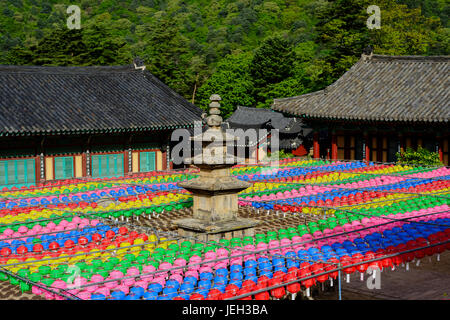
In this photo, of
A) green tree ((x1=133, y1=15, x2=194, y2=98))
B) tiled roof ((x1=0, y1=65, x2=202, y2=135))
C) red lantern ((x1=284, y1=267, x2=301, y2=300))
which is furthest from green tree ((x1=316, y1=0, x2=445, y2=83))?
red lantern ((x1=284, y1=267, x2=301, y2=300))

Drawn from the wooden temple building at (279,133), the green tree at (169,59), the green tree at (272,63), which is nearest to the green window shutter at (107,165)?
the wooden temple building at (279,133)

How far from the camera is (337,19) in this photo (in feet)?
156

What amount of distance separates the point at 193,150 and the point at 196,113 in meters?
4.73

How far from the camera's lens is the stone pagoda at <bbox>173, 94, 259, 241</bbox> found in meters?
16.6

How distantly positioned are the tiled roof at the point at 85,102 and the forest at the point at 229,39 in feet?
61.8

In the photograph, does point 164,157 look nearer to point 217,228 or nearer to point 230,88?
point 217,228

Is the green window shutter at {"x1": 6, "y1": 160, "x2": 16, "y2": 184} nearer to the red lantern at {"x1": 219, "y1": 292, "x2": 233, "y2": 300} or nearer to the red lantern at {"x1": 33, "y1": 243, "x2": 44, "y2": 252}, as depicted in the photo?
the red lantern at {"x1": 33, "y1": 243, "x2": 44, "y2": 252}

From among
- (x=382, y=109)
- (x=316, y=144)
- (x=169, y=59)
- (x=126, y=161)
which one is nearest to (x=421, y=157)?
(x=382, y=109)

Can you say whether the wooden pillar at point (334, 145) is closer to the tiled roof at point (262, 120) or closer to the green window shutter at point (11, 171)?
the tiled roof at point (262, 120)

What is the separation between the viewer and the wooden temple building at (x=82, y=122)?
89.8 ft

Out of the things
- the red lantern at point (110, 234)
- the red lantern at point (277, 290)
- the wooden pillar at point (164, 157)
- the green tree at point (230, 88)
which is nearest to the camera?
the red lantern at point (277, 290)
